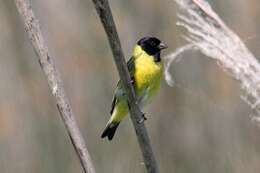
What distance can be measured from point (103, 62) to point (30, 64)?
37cm

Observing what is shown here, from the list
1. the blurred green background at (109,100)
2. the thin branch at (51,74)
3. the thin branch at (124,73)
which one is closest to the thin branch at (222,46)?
the thin branch at (124,73)

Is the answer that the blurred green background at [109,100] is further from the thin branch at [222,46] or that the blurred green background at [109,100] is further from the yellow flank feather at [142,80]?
the thin branch at [222,46]

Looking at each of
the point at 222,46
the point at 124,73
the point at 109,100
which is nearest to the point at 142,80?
the point at 109,100

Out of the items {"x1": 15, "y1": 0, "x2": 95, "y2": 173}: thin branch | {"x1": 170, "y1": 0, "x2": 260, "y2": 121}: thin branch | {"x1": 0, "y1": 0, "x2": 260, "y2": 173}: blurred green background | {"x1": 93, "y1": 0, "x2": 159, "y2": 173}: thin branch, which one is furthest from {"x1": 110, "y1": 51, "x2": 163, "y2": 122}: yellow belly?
{"x1": 15, "y1": 0, "x2": 95, "y2": 173}: thin branch

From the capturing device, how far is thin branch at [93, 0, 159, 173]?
1110mm

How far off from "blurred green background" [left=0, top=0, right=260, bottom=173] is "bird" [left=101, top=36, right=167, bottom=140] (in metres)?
0.24

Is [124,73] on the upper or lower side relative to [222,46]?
upper

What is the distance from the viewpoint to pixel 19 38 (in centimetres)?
332

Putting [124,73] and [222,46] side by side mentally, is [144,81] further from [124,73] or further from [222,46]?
[124,73]

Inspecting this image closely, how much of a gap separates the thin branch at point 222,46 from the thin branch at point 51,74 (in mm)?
470

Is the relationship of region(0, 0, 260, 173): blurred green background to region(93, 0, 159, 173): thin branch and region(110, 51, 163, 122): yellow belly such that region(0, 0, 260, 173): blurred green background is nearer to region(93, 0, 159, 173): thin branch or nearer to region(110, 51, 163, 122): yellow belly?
region(110, 51, 163, 122): yellow belly

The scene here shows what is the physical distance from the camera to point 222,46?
1607 mm

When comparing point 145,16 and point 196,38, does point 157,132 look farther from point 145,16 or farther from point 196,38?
point 196,38

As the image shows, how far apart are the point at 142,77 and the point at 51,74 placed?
1.51 metres
